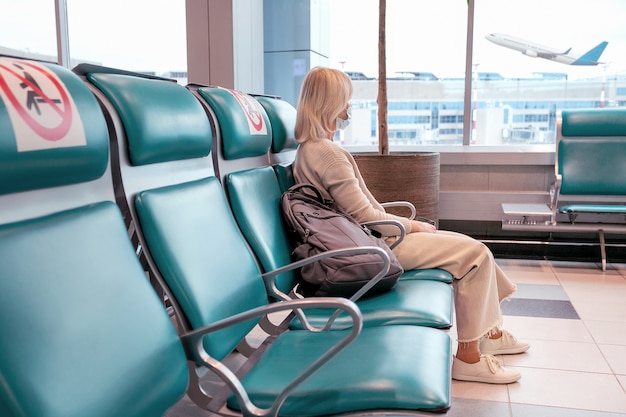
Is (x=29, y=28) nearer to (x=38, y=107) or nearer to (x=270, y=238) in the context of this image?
(x=270, y=238)

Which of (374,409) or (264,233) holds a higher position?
(264,233)

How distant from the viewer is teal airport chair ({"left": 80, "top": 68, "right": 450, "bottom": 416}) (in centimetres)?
109

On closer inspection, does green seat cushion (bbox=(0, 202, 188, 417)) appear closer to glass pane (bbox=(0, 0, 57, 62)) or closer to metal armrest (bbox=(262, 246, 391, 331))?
metal armrest (bbox=(262, 246, 391, 331))

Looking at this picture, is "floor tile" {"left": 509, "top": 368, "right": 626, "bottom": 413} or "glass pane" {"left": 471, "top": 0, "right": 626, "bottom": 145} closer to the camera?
"floor tile" {"left": 509, "top": 368, "right": 626, "bottom": 413}

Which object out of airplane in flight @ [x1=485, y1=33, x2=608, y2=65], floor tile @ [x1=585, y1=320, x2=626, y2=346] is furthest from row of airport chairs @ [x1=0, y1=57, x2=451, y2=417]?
airplane in flight @ [x1=485, y1=33, x2=608, y2=65]

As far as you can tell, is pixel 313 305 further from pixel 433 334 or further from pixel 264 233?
pixel 264 233

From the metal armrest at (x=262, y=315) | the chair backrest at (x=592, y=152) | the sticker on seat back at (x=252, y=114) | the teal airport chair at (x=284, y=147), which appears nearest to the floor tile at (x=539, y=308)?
the teal airport chair at (x=284, y=147)

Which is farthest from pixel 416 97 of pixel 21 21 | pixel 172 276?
pixel 172 276

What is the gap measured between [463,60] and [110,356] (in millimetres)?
4200

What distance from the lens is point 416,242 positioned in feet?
6.93

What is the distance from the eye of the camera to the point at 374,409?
1.08 metres

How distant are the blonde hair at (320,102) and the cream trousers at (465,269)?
0.52m

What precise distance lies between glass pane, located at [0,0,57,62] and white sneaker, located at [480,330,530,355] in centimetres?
411

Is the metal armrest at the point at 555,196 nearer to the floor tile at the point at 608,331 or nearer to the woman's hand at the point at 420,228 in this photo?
the floor tile at the point at 608,331
